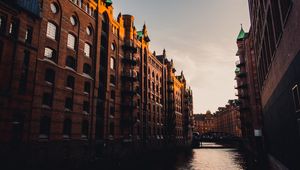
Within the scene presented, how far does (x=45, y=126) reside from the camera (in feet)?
77.0

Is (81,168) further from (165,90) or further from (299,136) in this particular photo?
(165,90)

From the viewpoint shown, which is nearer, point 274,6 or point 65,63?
point 274,6

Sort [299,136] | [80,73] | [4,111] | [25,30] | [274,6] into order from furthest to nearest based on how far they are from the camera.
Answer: [80,73], [25,30], [4,111], [274,6], [299,136]

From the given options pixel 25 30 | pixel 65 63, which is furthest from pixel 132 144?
pixel 25 30

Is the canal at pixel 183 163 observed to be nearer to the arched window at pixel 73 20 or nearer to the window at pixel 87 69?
the window at pixel 87 69

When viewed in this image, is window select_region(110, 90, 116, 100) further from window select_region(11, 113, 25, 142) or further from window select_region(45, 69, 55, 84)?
window select_region(11, 113, 25, 142)

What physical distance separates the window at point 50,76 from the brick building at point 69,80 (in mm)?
97

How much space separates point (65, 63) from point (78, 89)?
11.2ft

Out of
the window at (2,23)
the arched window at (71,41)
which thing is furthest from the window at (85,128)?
the window at (2,23)

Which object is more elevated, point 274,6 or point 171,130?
point 274,6

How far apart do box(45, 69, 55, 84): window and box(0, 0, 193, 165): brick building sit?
0.10 meters

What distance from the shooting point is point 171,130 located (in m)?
60.8

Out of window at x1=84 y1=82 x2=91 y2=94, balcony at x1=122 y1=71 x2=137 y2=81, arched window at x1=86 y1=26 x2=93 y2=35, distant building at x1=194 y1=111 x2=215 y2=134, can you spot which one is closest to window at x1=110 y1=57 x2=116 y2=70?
balcony at x1=122 y1=71 x2=137 y2=81

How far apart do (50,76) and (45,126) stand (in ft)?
17.1
